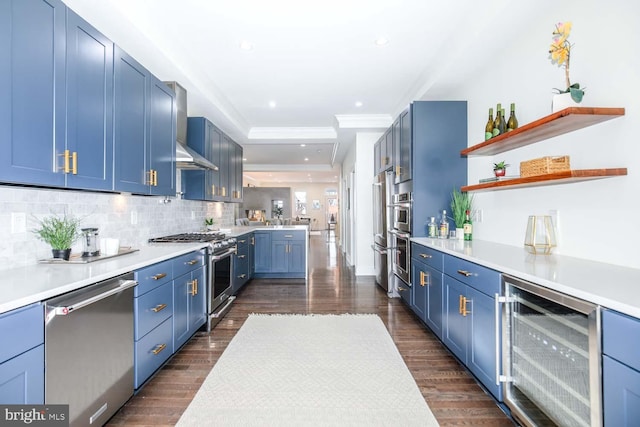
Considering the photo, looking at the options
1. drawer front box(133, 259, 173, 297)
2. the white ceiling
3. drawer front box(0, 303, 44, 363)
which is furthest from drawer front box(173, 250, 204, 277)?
the white ceiling

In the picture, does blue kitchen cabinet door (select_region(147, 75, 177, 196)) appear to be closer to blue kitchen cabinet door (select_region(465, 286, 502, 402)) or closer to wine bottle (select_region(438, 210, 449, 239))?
blue kitchen cabinet door (select_region(465, 286, 502, 402))

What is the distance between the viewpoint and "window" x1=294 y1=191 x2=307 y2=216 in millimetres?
16172

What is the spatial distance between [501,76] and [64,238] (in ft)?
11.8

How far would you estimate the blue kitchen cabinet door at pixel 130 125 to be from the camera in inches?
82.2

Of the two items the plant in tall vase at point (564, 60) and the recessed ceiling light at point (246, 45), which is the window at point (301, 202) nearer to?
the recessed ceiling light at point (246, 45)

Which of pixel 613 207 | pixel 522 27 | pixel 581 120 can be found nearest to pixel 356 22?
pixel 522 27

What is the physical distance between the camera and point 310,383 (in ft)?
6.70

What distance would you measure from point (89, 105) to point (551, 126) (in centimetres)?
283

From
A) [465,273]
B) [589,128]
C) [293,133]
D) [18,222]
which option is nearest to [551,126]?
[589,128]

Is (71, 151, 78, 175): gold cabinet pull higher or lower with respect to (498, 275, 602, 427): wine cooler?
higher

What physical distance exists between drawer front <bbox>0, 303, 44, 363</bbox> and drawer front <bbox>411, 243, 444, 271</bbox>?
2.49m

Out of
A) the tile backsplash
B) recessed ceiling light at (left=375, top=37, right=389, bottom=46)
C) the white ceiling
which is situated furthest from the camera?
recessed ceiling light at (left=375, top=37, right=389, bottom=46)

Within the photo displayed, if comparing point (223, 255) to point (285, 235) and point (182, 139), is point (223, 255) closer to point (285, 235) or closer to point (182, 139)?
point (182, 139)

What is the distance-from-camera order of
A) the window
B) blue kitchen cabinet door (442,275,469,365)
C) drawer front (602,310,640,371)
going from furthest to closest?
the window → blue kitchen cabinet door (442,275,469,365) → drawer front (602,310,640,371)
